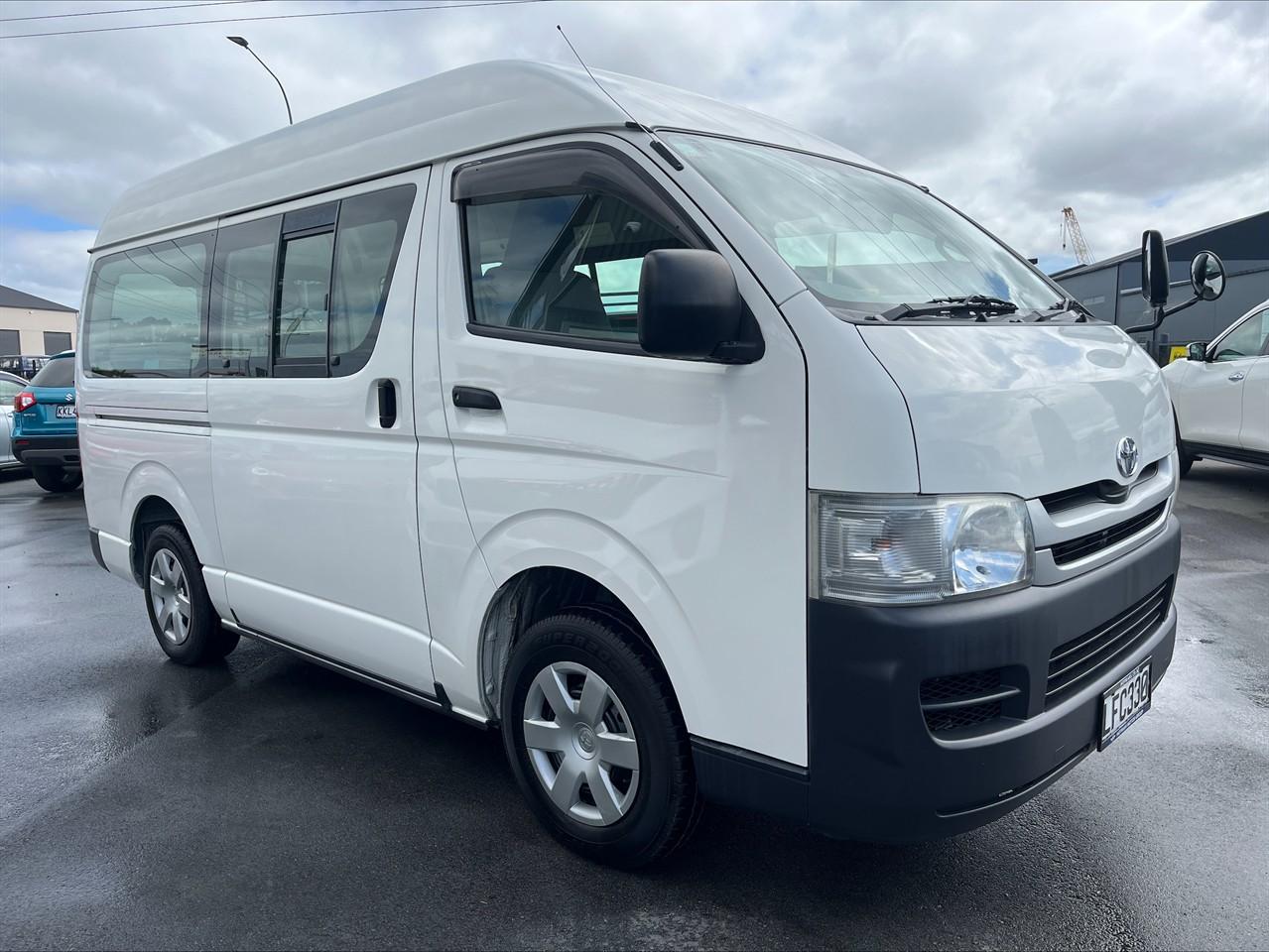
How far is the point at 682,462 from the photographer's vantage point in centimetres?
237

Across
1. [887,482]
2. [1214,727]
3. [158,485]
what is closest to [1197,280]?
[1214,727]

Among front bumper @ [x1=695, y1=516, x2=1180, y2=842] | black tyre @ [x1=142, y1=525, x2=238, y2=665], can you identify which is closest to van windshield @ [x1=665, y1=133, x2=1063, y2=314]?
front bumper @ [x1=695, y1=516, x2=1180, y2=842]

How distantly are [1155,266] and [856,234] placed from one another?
1822 millimetres

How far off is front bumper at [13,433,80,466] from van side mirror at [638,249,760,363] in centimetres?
1116

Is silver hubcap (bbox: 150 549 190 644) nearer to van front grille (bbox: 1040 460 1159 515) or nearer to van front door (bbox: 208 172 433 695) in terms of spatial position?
van front door (bbox: 208 172 433 695)

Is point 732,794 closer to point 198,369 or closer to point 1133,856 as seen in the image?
point 1133,856

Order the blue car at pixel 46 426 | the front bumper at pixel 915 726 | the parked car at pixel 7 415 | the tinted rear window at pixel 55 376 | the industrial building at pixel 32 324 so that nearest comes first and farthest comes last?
the front bumper at pixel 915 726 < the blue car at pixel 46 426 < the tinted rear window at pixel 55 376 < the parked car at pixel 7 415 < the industrial building at pixel 32 324

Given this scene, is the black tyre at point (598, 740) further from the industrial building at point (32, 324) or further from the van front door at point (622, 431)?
the industrial building at point (32, 324)

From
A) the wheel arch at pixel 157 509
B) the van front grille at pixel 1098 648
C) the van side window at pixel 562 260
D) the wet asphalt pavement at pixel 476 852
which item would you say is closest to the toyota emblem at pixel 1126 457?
the van front grille at pixel 1098 648

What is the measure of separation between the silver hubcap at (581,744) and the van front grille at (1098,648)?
1076 mm

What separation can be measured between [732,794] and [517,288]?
1542 millimetres

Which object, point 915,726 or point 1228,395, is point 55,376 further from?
point 1228,395

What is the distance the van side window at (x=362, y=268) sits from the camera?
3225mm

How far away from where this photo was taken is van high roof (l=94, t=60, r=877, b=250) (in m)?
2.76
